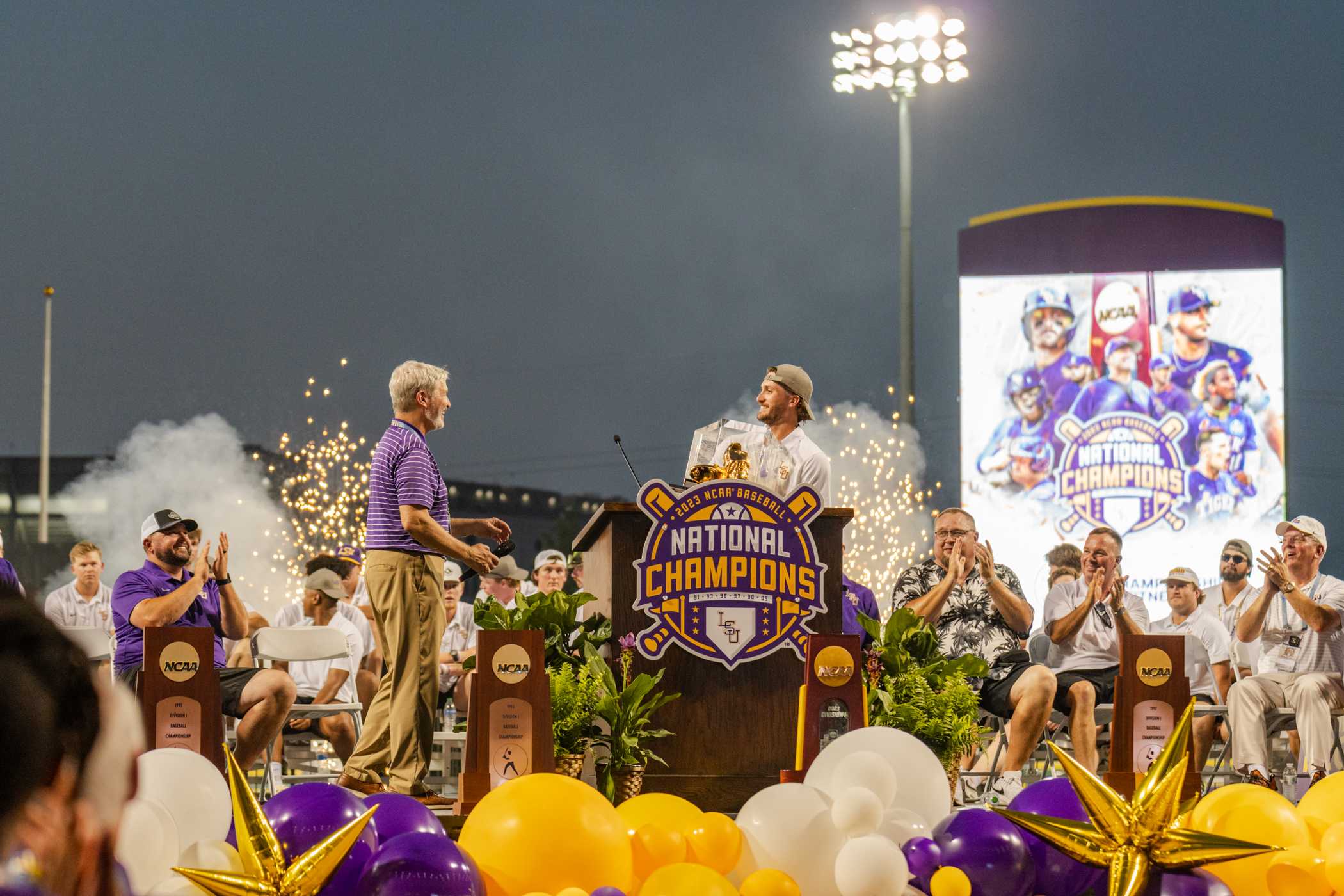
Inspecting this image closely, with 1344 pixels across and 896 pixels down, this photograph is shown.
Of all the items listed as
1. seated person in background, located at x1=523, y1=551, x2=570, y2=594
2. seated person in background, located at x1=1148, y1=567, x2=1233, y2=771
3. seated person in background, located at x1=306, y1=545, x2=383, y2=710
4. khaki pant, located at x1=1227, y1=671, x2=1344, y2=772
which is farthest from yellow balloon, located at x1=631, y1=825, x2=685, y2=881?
seated person in background, located at x1=523, y1=551, x2=570, y2=594

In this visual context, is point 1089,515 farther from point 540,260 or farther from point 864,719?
point 540,260

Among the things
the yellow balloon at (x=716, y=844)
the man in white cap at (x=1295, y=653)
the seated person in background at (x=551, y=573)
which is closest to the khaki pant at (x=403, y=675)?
the yellow balloon at (x=716, y=844)

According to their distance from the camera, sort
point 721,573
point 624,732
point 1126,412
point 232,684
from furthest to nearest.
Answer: point 1126,412
point 232,684
point 721,573
point 624,732

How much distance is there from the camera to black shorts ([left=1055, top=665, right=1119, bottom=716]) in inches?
245

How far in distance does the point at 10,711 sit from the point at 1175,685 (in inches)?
168

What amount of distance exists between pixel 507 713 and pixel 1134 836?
75.2 inches

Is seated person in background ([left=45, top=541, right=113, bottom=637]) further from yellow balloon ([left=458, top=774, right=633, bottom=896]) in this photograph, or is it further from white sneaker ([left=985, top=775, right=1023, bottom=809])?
yellow balloon ([left=458, top=774, right=633, bottom=896])

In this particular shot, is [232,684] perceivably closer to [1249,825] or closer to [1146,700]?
[1146,700]

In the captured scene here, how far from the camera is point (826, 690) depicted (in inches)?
170

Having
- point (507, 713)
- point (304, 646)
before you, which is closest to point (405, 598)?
point (507, 713)

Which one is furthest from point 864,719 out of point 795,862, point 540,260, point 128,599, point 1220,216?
point 540,260

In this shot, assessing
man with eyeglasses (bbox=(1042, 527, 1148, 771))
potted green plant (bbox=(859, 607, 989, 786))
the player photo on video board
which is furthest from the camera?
the player photo on video board

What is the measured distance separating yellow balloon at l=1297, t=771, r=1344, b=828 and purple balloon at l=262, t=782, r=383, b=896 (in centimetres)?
224

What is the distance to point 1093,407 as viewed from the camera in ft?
60.5
